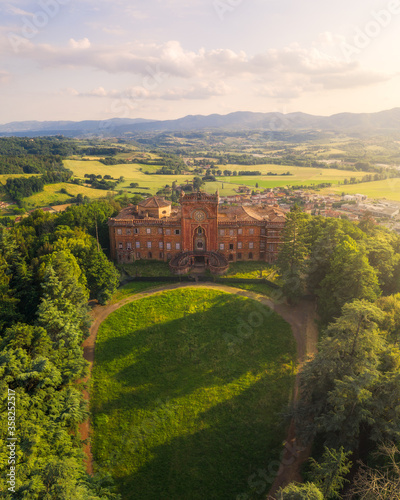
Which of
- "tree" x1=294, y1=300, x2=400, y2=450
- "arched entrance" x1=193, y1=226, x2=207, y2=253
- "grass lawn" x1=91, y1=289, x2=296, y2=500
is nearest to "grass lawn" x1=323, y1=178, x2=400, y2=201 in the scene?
"arched entrance" x1=193, y1=226, x2=207, y2=253

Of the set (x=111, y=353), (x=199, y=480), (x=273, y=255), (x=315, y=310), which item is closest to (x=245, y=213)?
(x=273, y=255)

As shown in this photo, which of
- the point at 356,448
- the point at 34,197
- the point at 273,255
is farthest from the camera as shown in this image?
the point at 34,197

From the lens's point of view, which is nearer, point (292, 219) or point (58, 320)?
point (58, 320)

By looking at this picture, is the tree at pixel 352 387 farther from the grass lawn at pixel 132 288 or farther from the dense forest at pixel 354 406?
the grass lawn at pixel 132 288

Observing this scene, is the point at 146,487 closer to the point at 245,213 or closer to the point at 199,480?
the point at 199,480

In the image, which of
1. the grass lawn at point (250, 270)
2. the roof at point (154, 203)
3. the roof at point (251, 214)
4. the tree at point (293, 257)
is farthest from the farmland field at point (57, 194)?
the tree at point (293, 257)

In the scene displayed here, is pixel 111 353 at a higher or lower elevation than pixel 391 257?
lower
